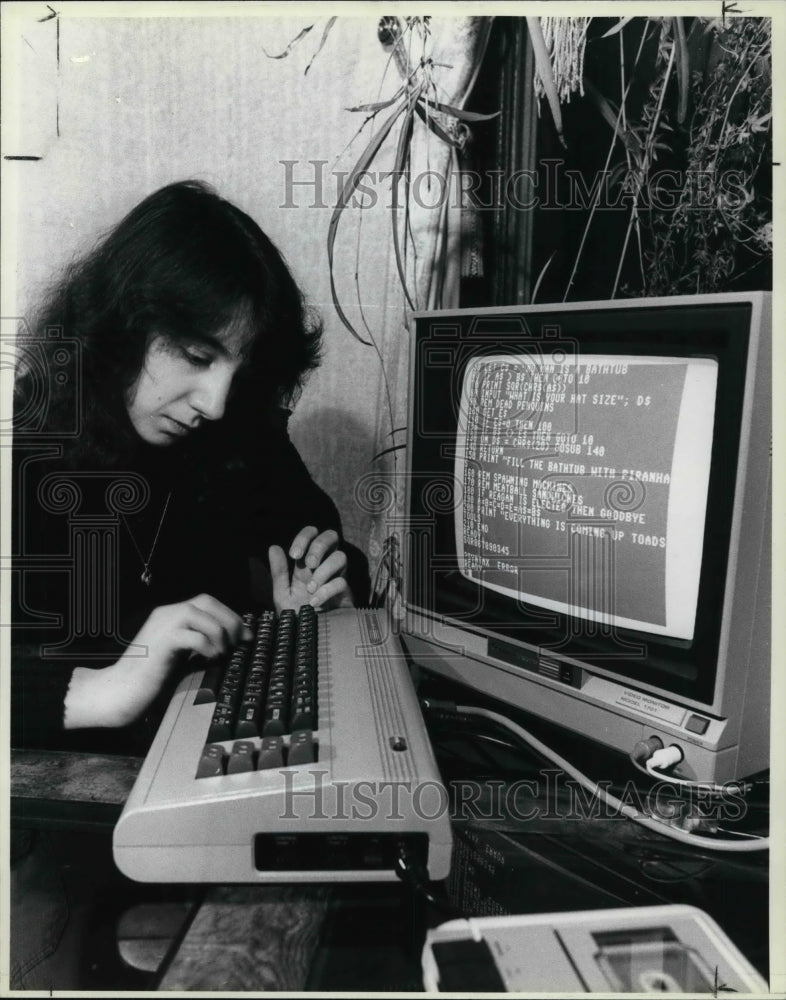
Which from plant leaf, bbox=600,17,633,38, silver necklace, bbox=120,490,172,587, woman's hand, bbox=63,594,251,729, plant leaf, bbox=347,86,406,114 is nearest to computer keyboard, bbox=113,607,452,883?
woman's hand, bbox=63,594,251,729

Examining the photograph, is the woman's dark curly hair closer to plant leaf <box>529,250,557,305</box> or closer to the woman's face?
the woman's face

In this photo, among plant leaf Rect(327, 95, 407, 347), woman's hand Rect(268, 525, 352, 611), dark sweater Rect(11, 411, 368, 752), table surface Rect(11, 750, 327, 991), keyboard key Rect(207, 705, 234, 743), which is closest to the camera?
table surface Rect(11, 750, 327, 991)

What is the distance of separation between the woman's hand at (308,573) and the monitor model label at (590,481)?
0.68 ft

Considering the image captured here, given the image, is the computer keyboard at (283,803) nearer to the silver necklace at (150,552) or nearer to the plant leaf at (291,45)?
the silver necklace at (150,552)

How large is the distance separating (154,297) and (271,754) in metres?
0.58

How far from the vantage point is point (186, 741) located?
0.73m

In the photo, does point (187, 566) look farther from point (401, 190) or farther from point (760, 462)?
point (760, 462)

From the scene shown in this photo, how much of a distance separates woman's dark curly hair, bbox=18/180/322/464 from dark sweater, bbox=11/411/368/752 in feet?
0.18

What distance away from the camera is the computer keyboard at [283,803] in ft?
2.15

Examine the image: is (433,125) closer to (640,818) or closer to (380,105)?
(380,105)

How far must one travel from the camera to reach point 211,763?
679 mm

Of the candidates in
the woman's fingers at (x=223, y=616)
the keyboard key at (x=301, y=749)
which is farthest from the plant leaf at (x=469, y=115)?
the keyboard key at (x=301, y=749)

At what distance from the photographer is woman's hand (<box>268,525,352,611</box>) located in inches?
44.0

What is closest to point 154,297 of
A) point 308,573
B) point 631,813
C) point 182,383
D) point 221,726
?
point 182,383
